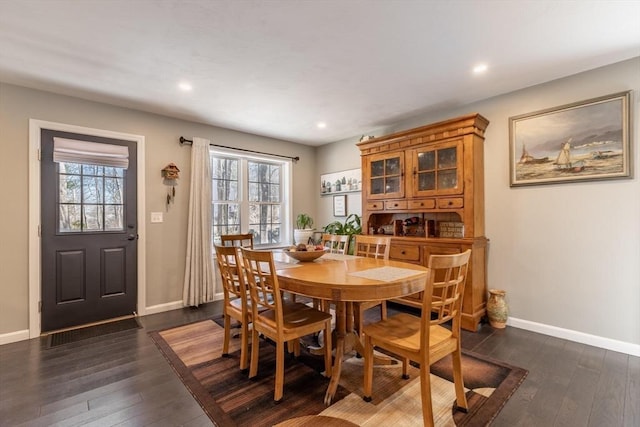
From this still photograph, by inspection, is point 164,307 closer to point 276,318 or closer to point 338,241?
point 338,241

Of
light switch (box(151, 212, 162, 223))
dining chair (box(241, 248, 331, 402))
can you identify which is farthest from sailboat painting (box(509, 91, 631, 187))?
light switch (box(151, 212, 162, 223))

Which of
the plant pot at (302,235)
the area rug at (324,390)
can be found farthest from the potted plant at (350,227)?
the area rug at (324,390)

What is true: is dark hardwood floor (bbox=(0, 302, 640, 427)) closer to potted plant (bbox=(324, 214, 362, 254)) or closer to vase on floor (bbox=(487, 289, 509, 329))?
vase on floor (bbox=(487, 289, 509, 329))

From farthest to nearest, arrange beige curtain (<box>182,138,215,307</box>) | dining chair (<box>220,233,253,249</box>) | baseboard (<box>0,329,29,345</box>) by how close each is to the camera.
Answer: beige curtain (<box>182,138,215,307</box>) → dining chair (<box>220,233,253,249</box>) → baseboard (<box>0,329,29,345</box>)

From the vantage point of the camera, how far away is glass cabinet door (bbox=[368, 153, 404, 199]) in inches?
146

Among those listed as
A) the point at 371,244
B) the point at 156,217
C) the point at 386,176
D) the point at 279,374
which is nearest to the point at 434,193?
the point at 386,176

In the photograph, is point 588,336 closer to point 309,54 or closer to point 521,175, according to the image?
point 521,175

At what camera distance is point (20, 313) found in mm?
2871

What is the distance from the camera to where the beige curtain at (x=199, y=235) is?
384cm

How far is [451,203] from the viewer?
3213 millimetres

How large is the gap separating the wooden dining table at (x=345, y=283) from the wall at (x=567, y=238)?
5.46ft

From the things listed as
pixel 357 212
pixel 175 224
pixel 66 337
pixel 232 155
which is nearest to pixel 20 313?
pixel 66 337

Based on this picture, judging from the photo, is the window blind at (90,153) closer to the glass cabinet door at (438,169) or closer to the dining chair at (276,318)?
the dining chair at (276,318)

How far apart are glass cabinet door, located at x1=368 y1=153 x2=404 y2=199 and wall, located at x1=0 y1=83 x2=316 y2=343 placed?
5.85 ft
